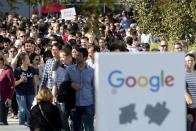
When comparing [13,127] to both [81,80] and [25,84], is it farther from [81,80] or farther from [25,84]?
[81,80]

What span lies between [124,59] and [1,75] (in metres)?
7.91

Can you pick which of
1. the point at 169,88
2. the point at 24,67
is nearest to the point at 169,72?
the point at 169,88

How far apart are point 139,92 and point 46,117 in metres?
4.23

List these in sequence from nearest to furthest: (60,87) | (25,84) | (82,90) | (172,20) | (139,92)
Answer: (139,92), (60,87), (82,90), (25,84), (172,20)

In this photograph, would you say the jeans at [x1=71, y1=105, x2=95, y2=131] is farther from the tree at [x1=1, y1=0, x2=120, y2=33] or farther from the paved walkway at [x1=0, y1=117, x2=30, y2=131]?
the tree at [x1=1, y1=0, x2=120, y2=33]

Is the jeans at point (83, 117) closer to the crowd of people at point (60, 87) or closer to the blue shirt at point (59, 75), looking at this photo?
the crowd of people at point (60, 87)

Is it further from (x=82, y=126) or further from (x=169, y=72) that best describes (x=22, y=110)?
(x=169, y=72)

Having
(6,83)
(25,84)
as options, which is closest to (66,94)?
(25,84)

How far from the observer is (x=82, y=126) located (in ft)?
37.3

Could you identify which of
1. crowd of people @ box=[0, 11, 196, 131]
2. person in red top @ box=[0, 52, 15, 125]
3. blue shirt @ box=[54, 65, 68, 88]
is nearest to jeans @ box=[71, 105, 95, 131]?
crowd of people @ box=[0, 11, 196, 131]

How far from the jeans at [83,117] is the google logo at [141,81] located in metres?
4.47

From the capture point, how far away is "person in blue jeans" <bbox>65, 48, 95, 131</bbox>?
424 inches

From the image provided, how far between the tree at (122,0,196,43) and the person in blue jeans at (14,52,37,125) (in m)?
9.60

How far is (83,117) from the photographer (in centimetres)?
1095
